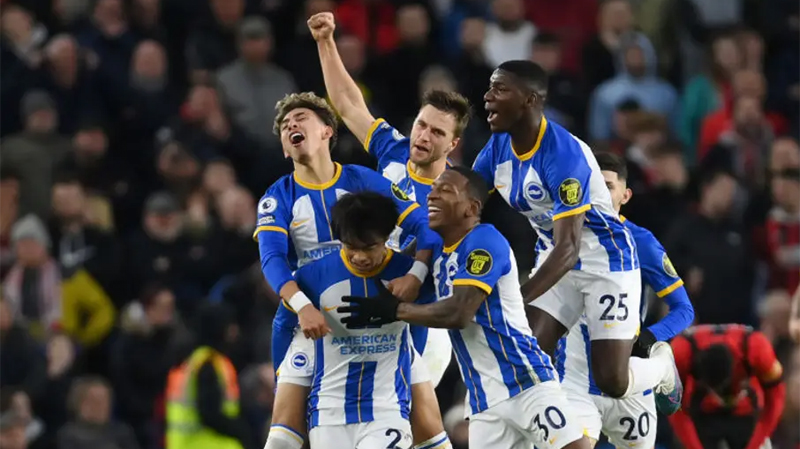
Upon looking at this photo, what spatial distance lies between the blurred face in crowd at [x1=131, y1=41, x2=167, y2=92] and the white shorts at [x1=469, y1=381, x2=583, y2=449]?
7748 millimetres

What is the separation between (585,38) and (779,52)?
1860 mm

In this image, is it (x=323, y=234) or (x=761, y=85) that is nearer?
(x=323, y=234)

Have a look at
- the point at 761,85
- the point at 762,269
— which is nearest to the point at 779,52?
the point at 761,85

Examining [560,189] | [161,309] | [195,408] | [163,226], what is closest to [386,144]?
[560,189]

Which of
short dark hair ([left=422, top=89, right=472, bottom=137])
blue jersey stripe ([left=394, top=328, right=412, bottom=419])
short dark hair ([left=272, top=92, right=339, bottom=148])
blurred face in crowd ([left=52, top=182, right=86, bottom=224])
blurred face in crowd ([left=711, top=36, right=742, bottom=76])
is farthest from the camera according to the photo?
blurred face in crowd ([left=711, top=36, right=742, bottom=76])

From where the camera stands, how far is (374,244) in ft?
31.4

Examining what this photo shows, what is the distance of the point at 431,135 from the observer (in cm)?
1084

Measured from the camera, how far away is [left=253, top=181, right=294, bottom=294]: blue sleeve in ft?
32.1

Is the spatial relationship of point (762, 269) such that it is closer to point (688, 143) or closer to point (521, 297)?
point (688, 143)

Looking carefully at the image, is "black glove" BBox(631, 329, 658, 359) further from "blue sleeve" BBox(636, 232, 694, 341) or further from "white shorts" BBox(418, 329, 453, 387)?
"white shorts" BBox(418, 329, 453, 387)

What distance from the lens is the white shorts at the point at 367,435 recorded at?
971cm

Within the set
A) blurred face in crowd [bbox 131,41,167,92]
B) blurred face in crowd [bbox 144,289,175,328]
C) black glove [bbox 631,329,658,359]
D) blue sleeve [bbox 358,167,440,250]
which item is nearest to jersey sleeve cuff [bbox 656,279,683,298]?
black glove [bbox 631,329,658,359]

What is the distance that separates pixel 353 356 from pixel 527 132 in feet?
5.23

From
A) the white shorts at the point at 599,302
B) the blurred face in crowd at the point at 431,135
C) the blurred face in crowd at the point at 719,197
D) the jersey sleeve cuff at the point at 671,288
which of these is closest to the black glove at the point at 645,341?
the jersey sleeve cuff at the point at 671,288
